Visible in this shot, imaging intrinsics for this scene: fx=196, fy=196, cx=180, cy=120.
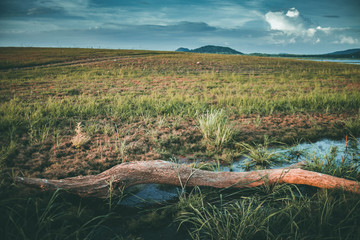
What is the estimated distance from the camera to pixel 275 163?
3.64m

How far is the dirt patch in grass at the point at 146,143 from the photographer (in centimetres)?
339

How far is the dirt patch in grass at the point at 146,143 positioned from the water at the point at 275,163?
12.7 inches

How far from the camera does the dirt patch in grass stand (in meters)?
3.39

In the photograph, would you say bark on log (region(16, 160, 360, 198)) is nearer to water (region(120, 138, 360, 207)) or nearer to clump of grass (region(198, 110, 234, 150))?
water (region(120, 138, 360, 207))

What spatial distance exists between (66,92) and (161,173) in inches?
A: 341

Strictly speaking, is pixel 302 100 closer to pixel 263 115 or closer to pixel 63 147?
pixel 263 115

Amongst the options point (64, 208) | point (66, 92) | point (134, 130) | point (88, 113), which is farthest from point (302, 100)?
point (66, 92)

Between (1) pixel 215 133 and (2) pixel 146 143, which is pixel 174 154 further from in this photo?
(1) pixel 215 133

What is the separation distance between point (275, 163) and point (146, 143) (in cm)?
265

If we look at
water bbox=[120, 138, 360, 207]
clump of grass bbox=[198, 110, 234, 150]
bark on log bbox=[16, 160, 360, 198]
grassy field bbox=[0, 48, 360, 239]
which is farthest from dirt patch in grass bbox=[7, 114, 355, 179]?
bark on log bbox=[16, 160, 360, 198]

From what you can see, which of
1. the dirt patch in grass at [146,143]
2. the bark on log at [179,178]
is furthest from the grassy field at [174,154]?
the bark on log at [179,178]

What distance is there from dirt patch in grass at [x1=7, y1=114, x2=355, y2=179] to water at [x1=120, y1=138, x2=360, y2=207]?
322mm

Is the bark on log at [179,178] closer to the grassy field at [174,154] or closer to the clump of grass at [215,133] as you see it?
the grassy field at [174,154]

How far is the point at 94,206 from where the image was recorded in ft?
8.06
